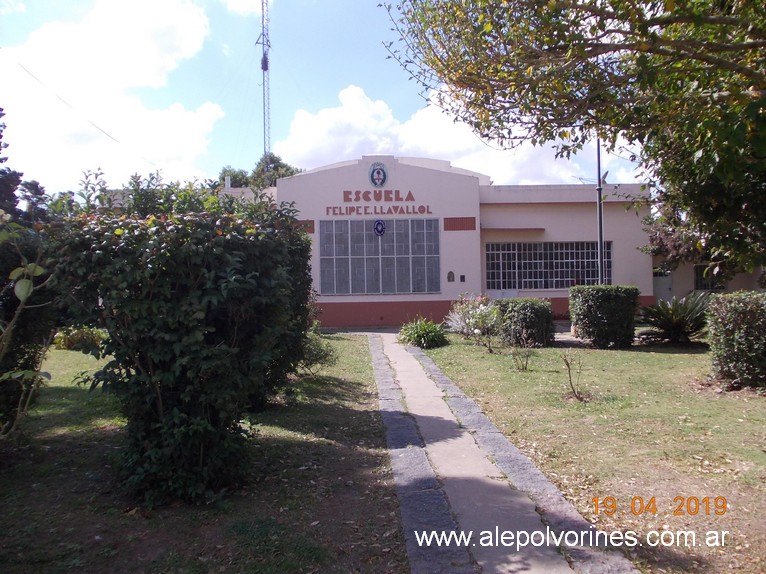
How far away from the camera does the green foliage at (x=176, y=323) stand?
4.35 metres

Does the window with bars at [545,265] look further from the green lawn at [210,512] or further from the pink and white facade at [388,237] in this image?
the green lawn at [210,512]

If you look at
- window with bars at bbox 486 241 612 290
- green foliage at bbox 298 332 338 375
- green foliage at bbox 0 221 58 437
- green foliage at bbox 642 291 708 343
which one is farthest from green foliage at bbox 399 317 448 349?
green foliage at bbox 0 221 58 437

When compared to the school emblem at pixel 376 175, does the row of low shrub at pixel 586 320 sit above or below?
below

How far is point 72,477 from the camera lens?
5.04 meters

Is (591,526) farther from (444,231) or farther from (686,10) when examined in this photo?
(444,231)

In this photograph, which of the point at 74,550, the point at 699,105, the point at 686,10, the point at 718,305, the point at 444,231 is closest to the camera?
the point at 74,550

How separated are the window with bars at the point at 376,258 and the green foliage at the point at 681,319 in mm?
9460

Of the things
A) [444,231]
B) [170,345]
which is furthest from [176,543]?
[444,231]

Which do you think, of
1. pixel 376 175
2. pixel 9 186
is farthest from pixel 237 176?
pixel 9 186

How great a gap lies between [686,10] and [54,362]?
12.3 metres

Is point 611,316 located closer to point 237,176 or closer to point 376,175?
point 376,175

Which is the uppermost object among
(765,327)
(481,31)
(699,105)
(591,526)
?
(481,31)

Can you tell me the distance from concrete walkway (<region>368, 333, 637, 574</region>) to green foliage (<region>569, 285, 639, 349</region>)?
7.58 m

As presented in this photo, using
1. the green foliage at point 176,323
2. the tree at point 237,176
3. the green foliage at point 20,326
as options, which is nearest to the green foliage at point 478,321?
the green foliage at point 176,323
